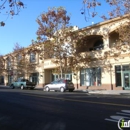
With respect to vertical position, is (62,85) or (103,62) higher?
(103,62)

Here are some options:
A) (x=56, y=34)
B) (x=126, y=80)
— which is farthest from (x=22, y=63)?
(x=126, y=80)

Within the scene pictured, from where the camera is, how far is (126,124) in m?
7.30

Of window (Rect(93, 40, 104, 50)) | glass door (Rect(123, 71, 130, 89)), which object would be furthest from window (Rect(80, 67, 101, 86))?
glass door (Rect(123, 71, 130, 89))

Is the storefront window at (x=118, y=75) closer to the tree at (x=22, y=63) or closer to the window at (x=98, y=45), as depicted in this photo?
the window at (x=98, y=45)

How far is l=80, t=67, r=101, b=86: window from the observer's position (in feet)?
→ 105

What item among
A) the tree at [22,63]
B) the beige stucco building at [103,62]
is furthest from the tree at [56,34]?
the tree at [22,63]

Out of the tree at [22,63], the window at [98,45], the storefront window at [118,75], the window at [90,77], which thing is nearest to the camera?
the storefront window at [118,75]

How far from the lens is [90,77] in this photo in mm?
33188

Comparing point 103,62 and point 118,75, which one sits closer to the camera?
point 118,75

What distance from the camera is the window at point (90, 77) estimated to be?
31934 mm

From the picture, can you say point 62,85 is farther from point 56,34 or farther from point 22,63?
point 22,63

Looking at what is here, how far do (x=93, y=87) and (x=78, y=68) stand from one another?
393 centimetres

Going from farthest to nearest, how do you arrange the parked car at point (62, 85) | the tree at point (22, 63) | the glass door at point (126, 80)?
the tree at point (22, 63) → the parked car at point (62, 85) → the glass door at point (126, 80)

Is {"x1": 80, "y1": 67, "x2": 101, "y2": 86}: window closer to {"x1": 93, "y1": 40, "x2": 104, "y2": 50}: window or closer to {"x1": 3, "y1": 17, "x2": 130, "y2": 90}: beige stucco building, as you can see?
{"x1": 3, "y1": 17, "x2": 130, "y2": 90}: beige stucco building
